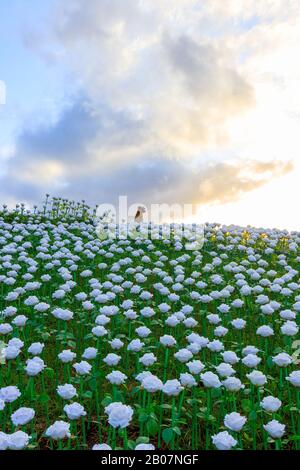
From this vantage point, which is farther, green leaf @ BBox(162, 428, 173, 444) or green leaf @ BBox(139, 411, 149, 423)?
green leaf @ BBox(139, 411, 149, 423)

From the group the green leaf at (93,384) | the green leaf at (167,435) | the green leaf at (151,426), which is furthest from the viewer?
the green leaf at (93,384)

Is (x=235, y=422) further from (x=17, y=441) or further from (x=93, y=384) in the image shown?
(x=93, y=384)

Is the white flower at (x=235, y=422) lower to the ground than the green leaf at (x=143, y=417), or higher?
lower

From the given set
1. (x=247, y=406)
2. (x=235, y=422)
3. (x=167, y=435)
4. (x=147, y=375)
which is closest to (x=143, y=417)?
(x=167, y=435)

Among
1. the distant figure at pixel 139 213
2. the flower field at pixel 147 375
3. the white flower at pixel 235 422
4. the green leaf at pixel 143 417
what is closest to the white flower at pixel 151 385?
the flower field at pixel 147 375

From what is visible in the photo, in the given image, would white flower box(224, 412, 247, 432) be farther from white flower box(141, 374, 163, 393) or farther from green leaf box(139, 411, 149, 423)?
green leaf box(139, 411, 149, 423)

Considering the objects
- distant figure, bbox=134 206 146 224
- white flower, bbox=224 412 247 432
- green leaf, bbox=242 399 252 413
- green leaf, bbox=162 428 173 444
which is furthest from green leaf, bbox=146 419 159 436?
distant figure, bbox=134 206 146 224

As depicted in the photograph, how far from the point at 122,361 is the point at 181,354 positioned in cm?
221

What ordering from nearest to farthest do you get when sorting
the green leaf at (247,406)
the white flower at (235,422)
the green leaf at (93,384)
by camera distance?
the white flower at (235,422) < the green leaf at (247,406) < the green leaf at (93,384)

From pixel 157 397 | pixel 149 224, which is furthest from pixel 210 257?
pixel 157 397

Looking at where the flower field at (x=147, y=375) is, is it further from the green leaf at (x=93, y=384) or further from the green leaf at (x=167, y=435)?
the green leaf at (x=93, y=384)

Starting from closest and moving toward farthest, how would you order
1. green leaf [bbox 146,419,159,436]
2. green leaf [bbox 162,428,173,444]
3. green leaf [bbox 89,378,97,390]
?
green leaf [bbox 162,428,173,444]
green leaf [bbox 146,419,159,436]
green leaf [bbox 89,378,97,390]

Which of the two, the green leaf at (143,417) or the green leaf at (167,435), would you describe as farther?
the green leaf at (143,417)

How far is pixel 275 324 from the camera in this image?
998 centimetres
